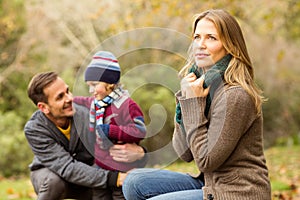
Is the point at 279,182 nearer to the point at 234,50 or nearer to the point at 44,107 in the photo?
the point at 44,107

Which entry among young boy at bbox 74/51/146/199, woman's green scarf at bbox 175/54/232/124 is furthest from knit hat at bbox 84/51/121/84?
woman's green scarf at bbox 175/54/232/124

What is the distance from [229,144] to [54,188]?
1.52 meters

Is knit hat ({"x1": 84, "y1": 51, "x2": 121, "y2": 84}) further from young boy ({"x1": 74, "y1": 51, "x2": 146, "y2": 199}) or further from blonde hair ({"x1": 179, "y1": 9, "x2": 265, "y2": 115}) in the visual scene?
blonde hair ({"x1": 179, "y1": 9, "x2": 265, "y2": 115})

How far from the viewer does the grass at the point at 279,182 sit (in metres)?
5.35

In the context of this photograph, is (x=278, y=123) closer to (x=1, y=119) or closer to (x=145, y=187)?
(x=1, y=119)

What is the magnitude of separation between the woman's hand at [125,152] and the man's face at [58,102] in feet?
1.60

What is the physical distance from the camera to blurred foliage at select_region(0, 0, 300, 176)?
1013 cm

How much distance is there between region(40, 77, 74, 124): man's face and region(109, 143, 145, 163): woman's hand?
1.60 ft

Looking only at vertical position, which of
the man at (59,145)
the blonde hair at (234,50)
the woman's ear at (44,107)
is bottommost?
the man at (59,145)

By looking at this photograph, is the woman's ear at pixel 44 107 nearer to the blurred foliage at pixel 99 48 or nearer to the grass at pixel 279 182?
the grass at pixel 279 182

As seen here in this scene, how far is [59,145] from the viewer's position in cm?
361

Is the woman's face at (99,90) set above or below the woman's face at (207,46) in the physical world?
below

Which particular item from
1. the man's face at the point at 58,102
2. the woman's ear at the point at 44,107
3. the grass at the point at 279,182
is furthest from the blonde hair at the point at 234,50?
the woman's ear at the point at 44,107

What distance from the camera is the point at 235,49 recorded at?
265 centimetres
